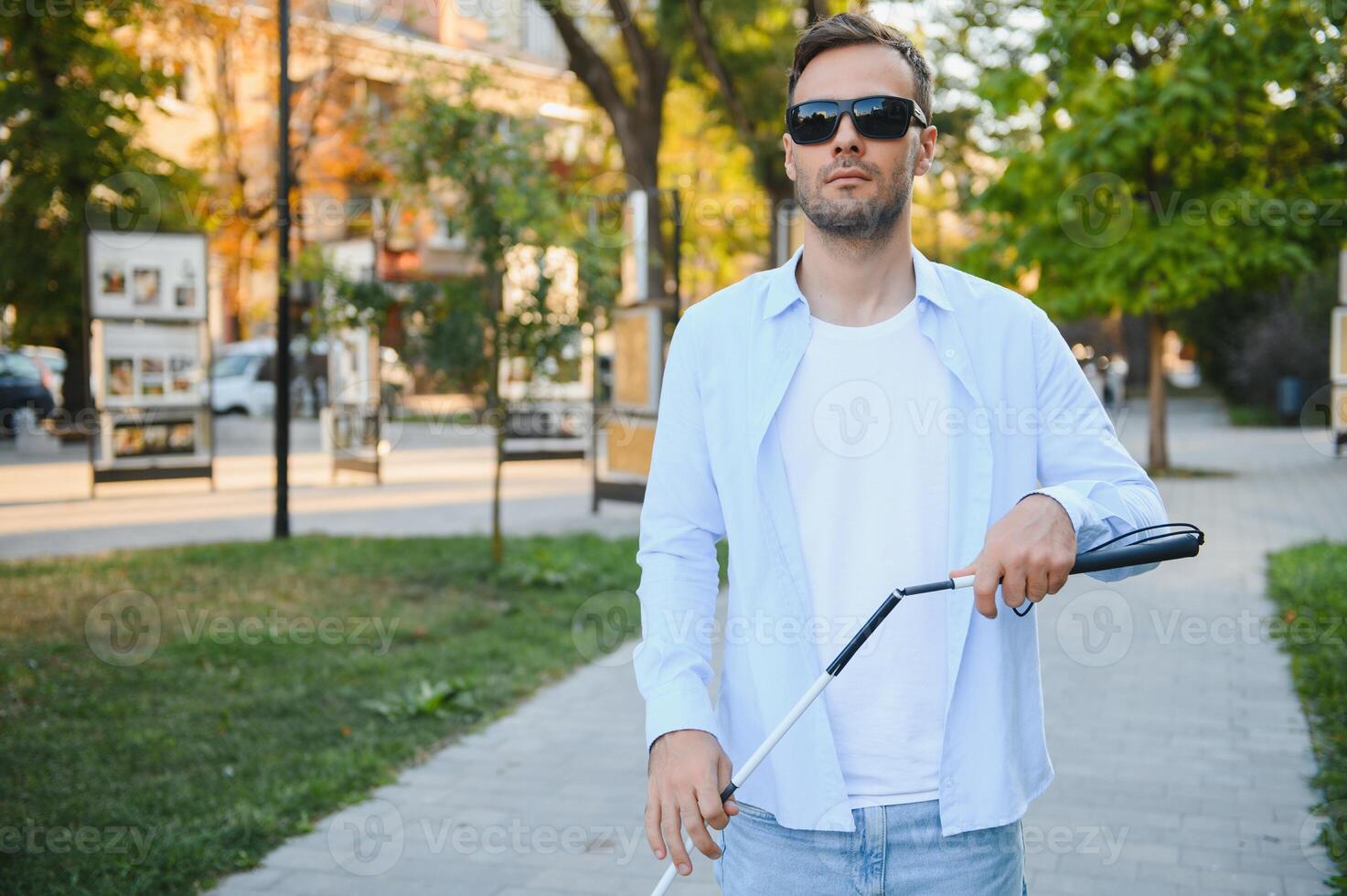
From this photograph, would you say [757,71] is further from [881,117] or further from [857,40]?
[881,117]

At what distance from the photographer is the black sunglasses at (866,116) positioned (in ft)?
7.13

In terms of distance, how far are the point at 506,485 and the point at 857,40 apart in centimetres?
1625

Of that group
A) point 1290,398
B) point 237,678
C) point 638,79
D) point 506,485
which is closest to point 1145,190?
point 638,79

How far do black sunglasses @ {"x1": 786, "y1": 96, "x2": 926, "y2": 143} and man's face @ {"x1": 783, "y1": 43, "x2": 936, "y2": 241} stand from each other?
11 mm

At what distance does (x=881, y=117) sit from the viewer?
2180 millimetres

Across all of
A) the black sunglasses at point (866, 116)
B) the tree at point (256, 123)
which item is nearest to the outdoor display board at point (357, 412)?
the tree at point (256, 123)

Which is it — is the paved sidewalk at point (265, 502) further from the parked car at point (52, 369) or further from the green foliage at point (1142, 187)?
the green foliage at point (1142, 187)

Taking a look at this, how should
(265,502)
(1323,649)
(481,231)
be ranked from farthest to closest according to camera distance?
1. (265,502)
2. (481,231)
3. (1323,649)

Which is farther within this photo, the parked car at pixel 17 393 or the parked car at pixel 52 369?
the parked car at pixel 52 369

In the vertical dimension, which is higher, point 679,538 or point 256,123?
point 256,123

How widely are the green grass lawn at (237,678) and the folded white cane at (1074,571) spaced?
3182mm

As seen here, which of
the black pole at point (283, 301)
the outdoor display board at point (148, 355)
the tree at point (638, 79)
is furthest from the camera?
the tree at point (638, 79)

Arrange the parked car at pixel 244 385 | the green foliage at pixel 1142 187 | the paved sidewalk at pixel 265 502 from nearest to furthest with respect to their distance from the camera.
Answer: the green foliage at pixel 1142 187 < the paved sidewalk at pixel 265 502 < the parked car at pixel 244 385

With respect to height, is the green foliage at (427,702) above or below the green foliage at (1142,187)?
below
